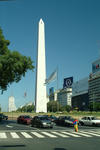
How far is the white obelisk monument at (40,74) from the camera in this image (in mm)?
63750

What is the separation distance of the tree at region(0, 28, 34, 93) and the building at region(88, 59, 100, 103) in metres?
122

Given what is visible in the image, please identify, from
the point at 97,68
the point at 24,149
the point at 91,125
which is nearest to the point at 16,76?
the point at 91,125

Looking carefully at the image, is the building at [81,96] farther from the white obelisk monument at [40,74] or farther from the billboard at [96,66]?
the white obelisk monument at [40,74]

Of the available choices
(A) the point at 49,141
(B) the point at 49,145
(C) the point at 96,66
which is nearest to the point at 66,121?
(A) the point at 49,141

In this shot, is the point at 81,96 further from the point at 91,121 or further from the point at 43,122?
the point at 43,122

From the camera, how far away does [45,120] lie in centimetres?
2709

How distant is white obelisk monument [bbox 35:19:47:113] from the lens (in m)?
63.8

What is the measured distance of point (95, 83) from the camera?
171 meters

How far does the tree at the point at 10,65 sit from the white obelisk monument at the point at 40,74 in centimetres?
3120

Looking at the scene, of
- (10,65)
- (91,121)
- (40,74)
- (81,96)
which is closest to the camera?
(10,65)

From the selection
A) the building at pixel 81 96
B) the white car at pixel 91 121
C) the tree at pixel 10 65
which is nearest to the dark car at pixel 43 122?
the tree at pixel 10 65

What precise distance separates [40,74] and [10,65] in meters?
35.7

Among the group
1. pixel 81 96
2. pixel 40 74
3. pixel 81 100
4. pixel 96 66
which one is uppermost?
pixel 96 66

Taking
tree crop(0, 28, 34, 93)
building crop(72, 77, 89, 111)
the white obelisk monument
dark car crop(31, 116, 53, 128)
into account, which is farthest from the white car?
building crop(72, 77, 89, 111)
